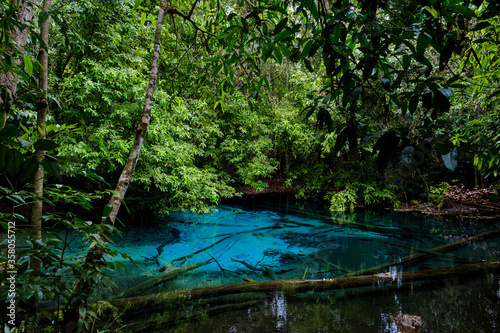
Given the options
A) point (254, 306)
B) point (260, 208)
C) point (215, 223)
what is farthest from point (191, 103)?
point (254, 306)

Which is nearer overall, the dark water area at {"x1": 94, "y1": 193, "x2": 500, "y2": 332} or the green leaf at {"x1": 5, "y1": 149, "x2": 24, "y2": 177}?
the green leaf at {"x1": 5, "y1": 149, "x2": 24, "y2": 177}

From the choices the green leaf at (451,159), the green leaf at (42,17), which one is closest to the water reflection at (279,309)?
the green leaf at (451,159)

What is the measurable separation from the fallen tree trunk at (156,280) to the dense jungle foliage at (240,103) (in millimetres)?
800

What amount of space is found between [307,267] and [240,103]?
5613 millimetres

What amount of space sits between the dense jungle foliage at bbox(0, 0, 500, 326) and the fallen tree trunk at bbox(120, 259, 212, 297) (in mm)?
800

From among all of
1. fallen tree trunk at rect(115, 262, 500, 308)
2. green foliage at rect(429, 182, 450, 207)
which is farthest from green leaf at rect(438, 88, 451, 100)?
green foliage at rect(429, 182, 450, 207)

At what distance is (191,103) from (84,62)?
2800 mm

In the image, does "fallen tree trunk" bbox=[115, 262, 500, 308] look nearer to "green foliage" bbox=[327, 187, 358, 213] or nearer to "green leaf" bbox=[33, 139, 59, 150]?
"green leaf" bbox=[33, 139, 59, 150]

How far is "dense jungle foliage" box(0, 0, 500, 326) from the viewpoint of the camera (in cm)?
70

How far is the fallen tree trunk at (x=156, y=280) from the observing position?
2770 mm

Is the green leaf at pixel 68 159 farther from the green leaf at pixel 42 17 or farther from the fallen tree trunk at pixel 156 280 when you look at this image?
the fallen tree trunk at pixel 156 280

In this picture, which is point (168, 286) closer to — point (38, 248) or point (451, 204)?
point (38, 248)

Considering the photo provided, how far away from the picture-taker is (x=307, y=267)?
3.60m

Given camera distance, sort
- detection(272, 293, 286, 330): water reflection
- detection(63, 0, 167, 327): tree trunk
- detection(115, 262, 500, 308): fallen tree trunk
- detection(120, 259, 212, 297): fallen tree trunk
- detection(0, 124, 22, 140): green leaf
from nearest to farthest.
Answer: detection(0, 124, 22, 140): green leaf
detection(63, 0, 167, 327): tree trunk
detection(272, 293, 286, 330): water reflection
detection(115, 262, 500, 308): fallen tree trunk
detection(120, 259, 212, 297): fallen tree trunk
